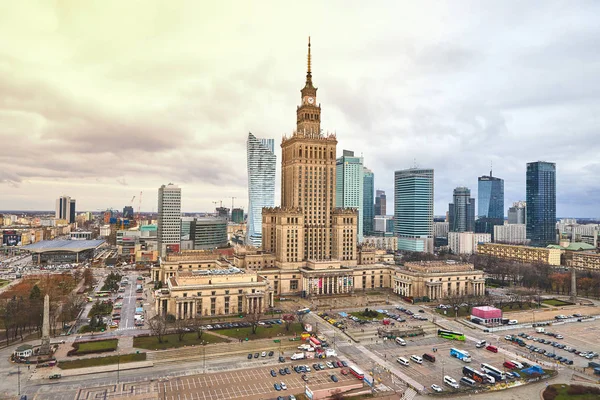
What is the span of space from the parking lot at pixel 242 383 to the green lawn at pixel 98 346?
23.0 meters

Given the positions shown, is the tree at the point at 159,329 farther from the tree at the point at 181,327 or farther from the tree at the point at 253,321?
the tree at the point at 253,321

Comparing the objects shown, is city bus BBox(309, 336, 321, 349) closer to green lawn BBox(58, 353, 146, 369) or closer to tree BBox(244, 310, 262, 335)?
tree BBox(244, 310, 262, 335)

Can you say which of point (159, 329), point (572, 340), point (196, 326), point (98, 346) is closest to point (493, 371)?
point (572, 340)

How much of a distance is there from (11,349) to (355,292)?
102 meters

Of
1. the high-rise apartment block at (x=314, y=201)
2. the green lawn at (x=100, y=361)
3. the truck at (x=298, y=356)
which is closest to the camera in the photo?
the green lawn at (x=100, y=361)

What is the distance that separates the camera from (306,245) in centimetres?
15700

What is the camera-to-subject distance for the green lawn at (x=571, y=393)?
66562 millimetres

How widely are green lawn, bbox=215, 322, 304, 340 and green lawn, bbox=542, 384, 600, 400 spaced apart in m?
50.7

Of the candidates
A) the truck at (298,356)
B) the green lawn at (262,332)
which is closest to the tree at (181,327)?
the green lawn at (262,332)

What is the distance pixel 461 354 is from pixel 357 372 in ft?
79.1

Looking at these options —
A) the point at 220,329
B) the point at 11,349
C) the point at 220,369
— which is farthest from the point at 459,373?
the point at 11,349

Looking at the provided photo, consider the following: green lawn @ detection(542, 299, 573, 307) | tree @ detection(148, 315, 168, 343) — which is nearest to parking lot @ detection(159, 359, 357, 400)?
tree @ detection(148, 315, 168, 343)

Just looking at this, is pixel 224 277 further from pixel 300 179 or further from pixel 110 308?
pixel 300 179

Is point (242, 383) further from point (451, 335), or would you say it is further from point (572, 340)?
point (572, 340)
